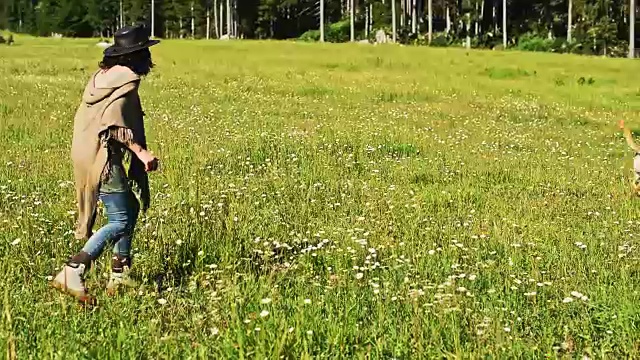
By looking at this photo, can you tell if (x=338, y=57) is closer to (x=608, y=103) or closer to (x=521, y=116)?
(x=608, y=103)

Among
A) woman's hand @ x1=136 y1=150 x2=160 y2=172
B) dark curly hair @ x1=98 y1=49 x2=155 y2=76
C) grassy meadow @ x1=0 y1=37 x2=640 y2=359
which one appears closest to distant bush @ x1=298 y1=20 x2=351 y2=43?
grassy meadow @ x1=0 y1=37 x2=640 y2=359

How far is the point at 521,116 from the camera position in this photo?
76.5ft

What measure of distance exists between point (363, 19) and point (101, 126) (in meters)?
105

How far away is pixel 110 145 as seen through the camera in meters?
6.07

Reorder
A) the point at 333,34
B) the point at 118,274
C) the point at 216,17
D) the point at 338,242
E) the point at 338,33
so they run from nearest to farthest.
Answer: the point at 118,274 → the point at 338,242 → the point at 333,34 → the point at 338,33 → the point at 216,17

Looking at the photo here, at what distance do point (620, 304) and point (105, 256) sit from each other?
437 cm

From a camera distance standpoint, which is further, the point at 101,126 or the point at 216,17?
the point at 216,17

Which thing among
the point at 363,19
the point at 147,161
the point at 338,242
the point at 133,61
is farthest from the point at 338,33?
the point at 147,161

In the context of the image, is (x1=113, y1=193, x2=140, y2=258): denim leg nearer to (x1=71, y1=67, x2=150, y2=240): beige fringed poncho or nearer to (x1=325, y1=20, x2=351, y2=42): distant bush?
(x1=71, y1=67, x2=150, y2=240): beige fringed poncho

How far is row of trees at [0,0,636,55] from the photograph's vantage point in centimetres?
7775

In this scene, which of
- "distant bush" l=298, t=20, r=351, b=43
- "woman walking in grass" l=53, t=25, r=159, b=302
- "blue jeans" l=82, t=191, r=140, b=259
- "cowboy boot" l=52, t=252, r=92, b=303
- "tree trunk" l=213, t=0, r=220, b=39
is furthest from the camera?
"tree trunk" l=213, t=0, r=220, b=39

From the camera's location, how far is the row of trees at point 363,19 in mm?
77750

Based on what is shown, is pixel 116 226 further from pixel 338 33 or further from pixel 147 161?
pixel 338 33

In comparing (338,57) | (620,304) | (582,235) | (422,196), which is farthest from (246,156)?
(338,57)
